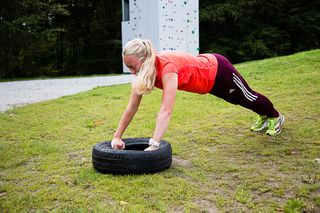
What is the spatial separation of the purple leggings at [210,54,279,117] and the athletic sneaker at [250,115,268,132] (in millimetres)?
463

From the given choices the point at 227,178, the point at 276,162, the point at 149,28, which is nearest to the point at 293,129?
the point at 276,162

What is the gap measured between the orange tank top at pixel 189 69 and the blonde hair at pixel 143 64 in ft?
0.38

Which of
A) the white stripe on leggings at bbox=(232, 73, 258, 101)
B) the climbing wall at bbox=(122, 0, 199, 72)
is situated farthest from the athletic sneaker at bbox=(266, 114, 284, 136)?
the climbing wall at bbox=(122, 0, 199, 72)

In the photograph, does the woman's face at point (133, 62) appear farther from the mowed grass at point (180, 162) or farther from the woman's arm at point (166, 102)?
the mowed grass at point (180, 162)

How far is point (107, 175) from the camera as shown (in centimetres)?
353

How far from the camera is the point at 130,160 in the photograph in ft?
11.2

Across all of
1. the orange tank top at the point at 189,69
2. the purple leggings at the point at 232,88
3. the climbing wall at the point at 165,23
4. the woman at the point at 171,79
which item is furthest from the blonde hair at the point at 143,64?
the climbing wall at the point at 165,23

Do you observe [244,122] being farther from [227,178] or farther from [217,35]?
[217,35]

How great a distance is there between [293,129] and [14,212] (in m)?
3.82

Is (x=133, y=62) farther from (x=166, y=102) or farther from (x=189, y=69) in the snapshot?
(x=189, y=69)

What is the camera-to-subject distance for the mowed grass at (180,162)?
295 centimetres

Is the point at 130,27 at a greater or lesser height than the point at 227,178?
greater

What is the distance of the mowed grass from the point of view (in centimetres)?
295

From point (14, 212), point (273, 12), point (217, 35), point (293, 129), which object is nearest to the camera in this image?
point (14, 212)
